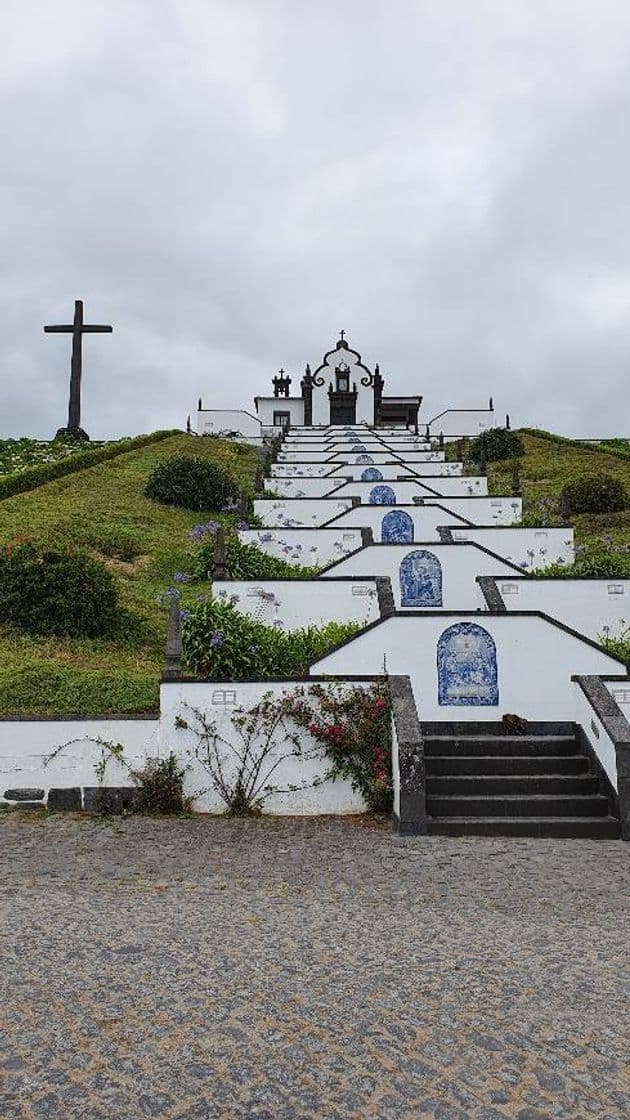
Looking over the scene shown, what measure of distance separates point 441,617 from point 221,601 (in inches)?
187

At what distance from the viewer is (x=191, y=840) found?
8.59 metres

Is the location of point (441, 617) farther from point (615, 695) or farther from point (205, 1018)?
point (205, 1018)

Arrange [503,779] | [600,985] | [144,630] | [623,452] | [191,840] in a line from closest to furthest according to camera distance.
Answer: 1. [600,985]
2. [191,840]
3. [503,779]
4. [144,630]
5. [623,452]

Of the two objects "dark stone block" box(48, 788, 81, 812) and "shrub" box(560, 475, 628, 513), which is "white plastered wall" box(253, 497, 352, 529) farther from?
"dark stone block" box(48, 788, 81, 812)

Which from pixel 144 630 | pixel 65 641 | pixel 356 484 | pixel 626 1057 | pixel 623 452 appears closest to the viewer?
pixel 626 1057

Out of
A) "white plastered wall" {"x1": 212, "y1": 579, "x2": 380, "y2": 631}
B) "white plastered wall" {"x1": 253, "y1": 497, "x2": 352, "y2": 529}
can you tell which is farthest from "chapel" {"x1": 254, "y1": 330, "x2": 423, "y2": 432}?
"white plastered wall" {"x1": 212, "y1": 579, "x2": 380, "y2": 631}

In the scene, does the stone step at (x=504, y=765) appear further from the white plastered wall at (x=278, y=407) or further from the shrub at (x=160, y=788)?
the white plastered wall at (x=278, y=407)

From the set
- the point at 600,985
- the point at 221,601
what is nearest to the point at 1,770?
the point at 221,601

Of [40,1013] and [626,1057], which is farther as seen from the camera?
[40,1013]

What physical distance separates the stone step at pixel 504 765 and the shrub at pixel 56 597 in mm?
7029

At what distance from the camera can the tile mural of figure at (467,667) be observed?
10.9 m

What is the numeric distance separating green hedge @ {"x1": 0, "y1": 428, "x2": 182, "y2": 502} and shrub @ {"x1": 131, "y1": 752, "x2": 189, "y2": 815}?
18288mm

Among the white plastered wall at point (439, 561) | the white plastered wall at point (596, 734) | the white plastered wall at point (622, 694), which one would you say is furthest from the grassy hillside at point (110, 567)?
the white plastered wall at point (622, 694)

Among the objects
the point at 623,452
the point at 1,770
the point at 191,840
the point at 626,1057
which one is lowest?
the point at 626,1057
